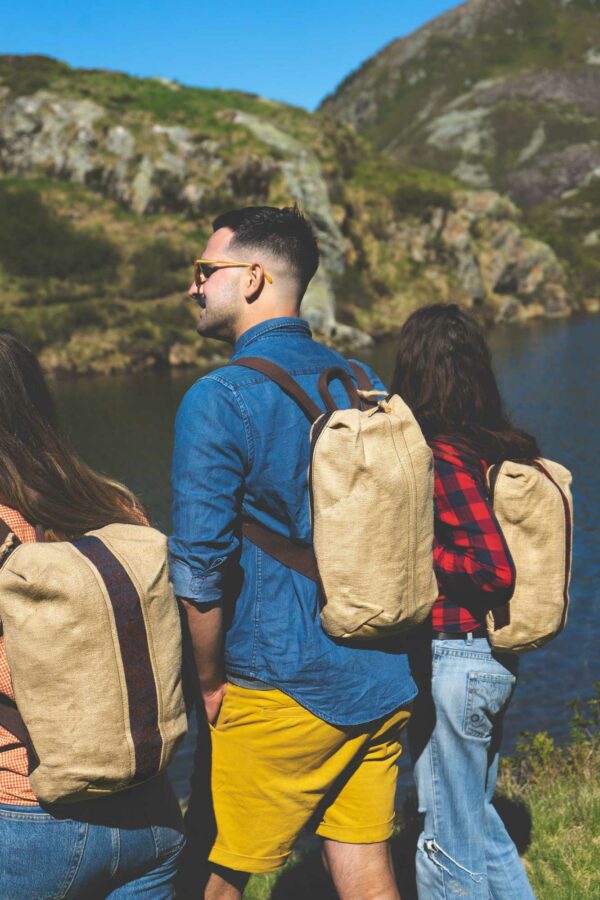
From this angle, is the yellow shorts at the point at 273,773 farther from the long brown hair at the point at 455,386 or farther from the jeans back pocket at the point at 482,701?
the long brown hair at the point at 455,386

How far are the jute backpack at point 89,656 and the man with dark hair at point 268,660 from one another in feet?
1.47

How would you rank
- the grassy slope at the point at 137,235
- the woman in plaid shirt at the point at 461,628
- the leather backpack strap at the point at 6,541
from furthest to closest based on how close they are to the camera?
the grassy slope at the point at 137,235 < the woman in plaid shirt at the point at 461,628 < the leather backpack strap at the point at 6,541

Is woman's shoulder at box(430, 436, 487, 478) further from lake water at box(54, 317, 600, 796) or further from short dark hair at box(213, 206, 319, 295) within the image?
short dark hair at box(213, 206, 319, 295)

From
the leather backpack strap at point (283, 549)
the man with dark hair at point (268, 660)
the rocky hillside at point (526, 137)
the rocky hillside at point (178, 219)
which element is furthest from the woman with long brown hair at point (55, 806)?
the rocky hillside at point (526, 137)

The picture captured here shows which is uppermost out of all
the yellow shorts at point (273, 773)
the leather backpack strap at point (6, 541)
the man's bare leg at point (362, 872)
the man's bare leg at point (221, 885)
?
the leather backpack strap at point (6, 541)

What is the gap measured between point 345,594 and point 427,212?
6294 centimetres

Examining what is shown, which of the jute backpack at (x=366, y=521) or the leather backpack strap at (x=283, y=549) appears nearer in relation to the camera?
the jute backpack at (x=366, y=521)

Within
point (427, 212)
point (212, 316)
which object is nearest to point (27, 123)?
point (427, 212)

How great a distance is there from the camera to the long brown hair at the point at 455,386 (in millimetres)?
3279

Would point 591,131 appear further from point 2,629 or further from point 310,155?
point 2,629

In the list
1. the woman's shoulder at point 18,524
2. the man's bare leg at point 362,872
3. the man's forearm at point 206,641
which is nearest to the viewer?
the woman's shoulder at point 18,524

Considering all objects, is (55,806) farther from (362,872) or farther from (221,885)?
(362,872)

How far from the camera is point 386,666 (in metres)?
2.84

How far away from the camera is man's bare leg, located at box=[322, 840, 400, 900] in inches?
113
